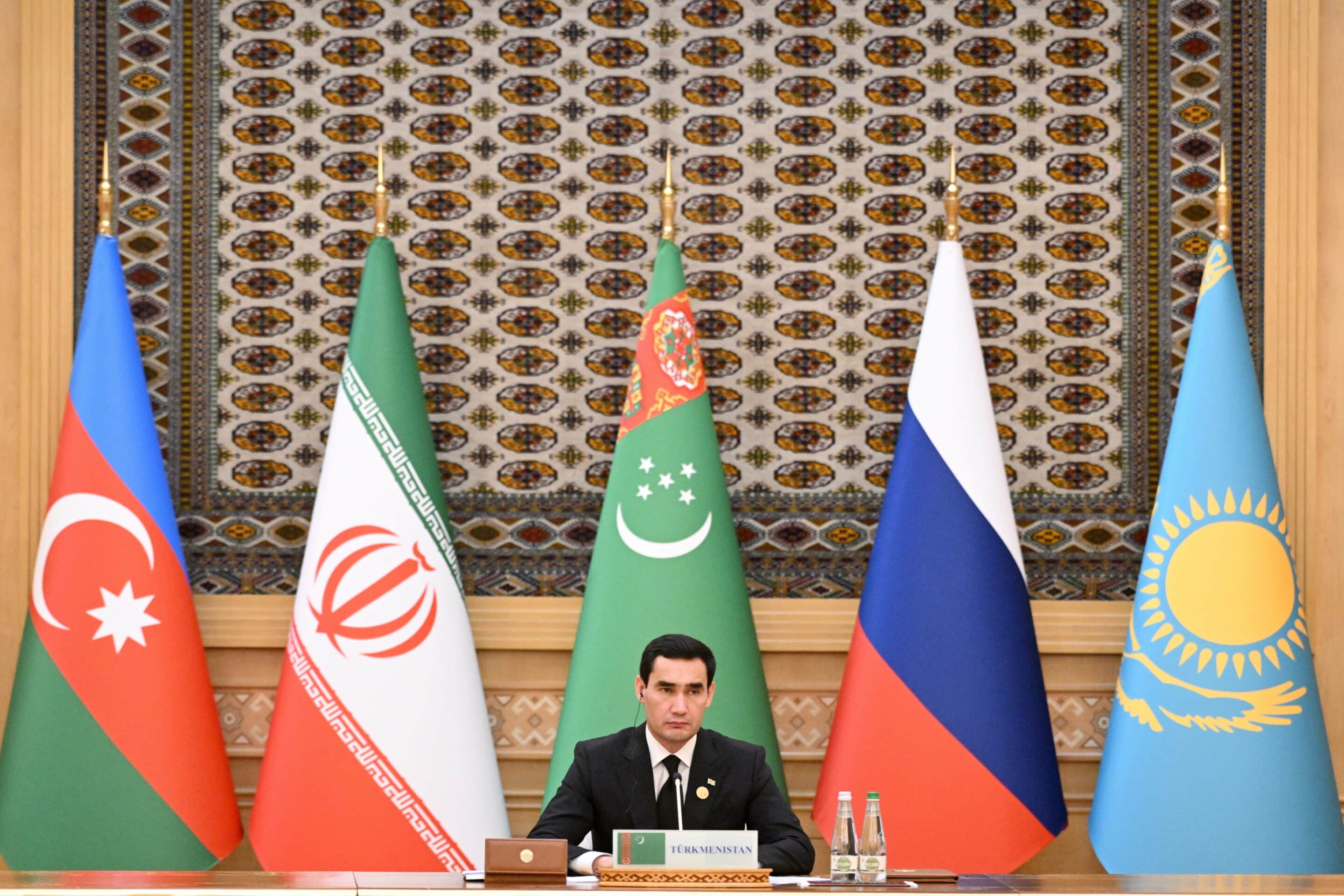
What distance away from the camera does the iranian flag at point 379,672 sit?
3453mm

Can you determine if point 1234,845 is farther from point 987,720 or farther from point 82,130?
point 82,130

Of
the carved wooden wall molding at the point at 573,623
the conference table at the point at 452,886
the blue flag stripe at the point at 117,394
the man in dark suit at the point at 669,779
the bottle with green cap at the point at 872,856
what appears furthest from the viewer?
the carved wooden wall molding at the point at 573,623

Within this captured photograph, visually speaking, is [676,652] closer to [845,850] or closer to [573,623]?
[845,850]

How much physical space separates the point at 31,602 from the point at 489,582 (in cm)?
120

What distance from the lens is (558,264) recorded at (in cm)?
408

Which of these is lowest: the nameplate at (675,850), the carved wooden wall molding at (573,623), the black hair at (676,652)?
the nameplate at (675,850)

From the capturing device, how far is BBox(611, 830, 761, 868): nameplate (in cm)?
223

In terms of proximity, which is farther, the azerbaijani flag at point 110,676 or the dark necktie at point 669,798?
the azerbaijani flag at point 110,676

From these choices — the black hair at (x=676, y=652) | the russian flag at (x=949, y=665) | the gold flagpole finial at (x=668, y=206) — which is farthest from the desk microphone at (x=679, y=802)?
the gold flagpole finial at (x=668, y=206)

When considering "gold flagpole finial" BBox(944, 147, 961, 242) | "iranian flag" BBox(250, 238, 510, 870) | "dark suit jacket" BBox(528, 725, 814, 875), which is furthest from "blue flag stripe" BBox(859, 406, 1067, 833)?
"iranian flag" BBox(250, 238, 510, 870)

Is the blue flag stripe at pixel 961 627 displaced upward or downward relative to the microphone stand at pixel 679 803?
upward

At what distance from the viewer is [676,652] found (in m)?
2.71

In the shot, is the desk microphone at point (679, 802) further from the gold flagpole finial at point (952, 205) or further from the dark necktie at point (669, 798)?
the gold flagpole finial at point (952, 205)

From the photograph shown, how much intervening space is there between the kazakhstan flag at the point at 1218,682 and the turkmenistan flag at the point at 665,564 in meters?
0.93
